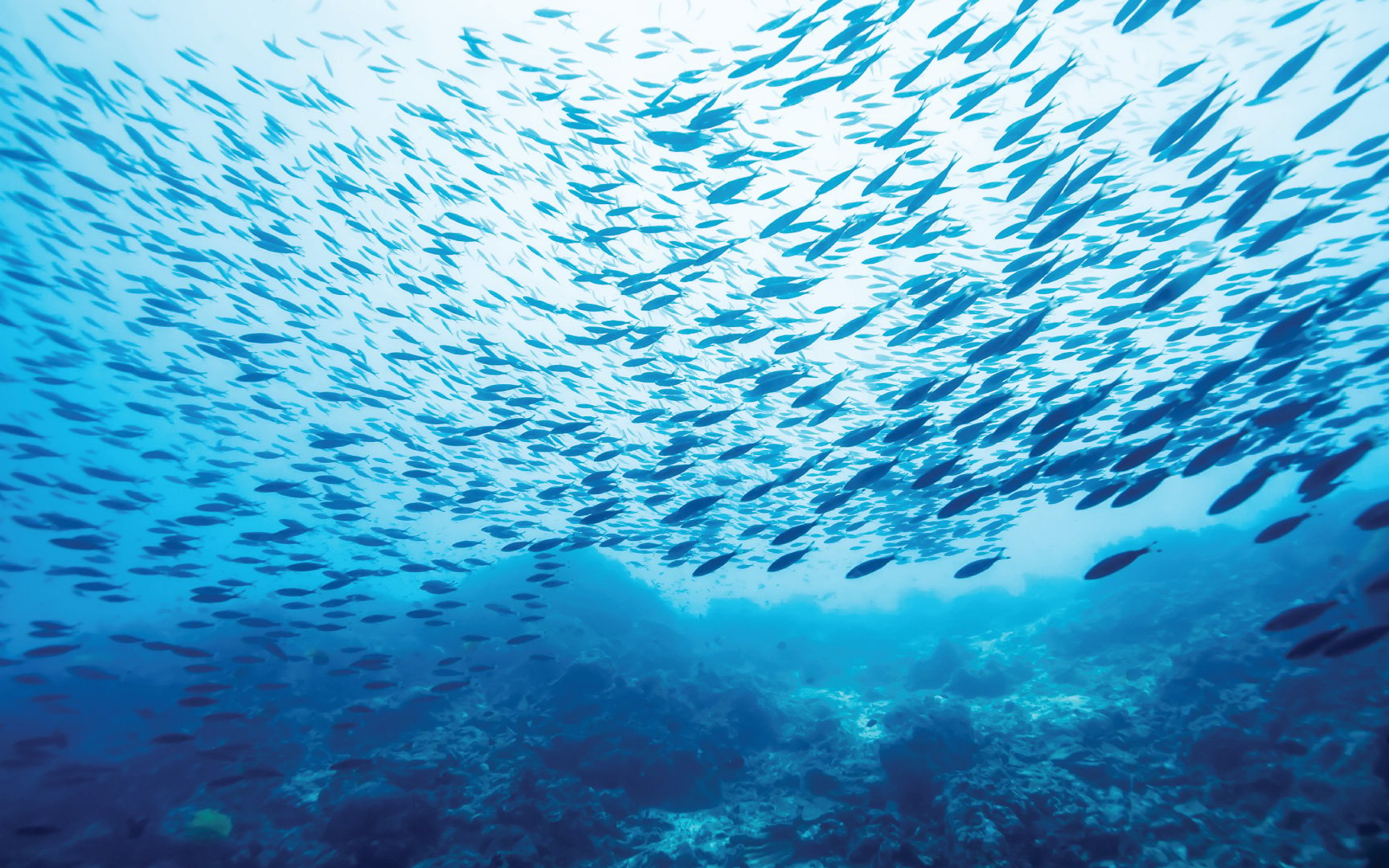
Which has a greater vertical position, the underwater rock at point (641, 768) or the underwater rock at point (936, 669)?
the underwater rock at point (641, 768)

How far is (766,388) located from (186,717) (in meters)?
20.3

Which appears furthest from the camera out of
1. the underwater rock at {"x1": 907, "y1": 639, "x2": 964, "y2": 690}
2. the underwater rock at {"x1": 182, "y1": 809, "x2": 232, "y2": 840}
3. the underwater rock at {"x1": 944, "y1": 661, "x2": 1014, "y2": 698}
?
the underwater rock at {"x1": 907, "y1": 639, "x2": 964, "y2": 690}

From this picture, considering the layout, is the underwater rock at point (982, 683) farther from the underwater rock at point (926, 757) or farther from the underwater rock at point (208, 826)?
the underwater rock at point (208, 826)

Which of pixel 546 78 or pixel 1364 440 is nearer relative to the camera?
pixel 1364 440

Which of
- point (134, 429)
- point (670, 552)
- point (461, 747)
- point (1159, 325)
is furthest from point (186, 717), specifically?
point (1159, 325)

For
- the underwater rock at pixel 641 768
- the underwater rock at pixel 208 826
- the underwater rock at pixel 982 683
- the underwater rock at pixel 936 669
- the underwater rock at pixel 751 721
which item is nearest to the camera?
the underwater rock at pixel 208 826

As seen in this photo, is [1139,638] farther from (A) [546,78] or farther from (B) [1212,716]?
(A) [546,78]

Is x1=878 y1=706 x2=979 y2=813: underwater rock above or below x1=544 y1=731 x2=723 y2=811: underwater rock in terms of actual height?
below

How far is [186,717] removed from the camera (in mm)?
15984

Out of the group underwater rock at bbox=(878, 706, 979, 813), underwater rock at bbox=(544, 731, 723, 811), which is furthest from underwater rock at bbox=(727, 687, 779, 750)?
underwater rock at bbox=(878, 706, 979, 813)

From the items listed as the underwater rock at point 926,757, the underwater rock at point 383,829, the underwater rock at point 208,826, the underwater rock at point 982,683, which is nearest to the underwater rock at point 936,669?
the underwater rock at point 982,683

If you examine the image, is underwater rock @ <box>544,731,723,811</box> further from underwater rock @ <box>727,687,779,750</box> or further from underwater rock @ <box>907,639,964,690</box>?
underwater rock @ <box>907,639,964,690</box>

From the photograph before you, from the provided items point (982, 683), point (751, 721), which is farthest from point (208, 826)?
point (982, 683)

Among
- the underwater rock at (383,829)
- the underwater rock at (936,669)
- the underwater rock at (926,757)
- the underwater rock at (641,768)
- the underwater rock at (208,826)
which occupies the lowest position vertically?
the underwater rock at (936,669)
